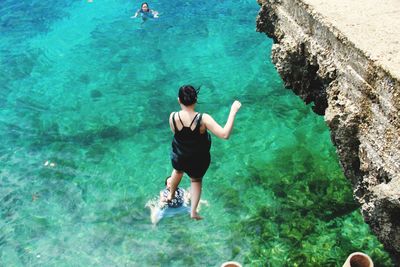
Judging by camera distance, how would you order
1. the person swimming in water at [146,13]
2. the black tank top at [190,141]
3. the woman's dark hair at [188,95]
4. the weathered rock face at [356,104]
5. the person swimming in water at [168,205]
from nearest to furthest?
the weathered rock face at [356,104]
the woman's dark hair at [188,95]
the black tank top at [190,141]
the person swimming in water at [168,205]
the person swimming in water at [146,13]

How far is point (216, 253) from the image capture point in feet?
23.3

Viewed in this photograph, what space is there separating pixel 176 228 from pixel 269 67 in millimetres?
6365

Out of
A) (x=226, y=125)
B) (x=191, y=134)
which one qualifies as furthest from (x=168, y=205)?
(x=226, y=125)

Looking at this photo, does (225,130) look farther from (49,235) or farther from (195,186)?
(49,235)

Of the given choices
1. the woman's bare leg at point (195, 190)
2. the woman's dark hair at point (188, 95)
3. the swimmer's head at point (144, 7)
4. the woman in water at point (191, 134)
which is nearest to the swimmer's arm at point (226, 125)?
the woman in water at point (191, 134)

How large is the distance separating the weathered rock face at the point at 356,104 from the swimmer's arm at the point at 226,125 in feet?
4.00

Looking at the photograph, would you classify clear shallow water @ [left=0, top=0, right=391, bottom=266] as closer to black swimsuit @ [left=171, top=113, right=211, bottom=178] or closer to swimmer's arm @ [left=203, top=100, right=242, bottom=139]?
black swimsuit @ [left=171, top=113, right=211, bottom=178]

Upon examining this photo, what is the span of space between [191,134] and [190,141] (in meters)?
0.11

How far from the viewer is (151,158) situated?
9312 mm

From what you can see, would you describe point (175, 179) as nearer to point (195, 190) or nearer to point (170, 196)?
point (195, 190)

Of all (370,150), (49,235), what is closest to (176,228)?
(49,235)

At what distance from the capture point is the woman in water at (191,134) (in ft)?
15.3

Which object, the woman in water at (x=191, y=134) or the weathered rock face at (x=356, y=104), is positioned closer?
the weathered rock face at (x=356, y=104)

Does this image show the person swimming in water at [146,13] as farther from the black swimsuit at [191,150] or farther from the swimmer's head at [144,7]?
the black swimsuit at [191,150]
